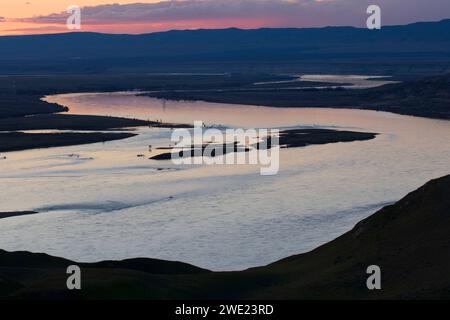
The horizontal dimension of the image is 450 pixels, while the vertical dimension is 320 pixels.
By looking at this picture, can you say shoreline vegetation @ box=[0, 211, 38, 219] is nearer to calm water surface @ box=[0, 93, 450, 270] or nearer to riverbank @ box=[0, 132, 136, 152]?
calm water surface @ box=[0, 93, 450, 270]

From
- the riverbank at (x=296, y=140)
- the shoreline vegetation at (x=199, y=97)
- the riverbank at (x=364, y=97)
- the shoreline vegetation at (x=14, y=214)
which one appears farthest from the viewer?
the riverbank at (x=364, y=97)

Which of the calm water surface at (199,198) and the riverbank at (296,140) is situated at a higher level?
the riverbank at (296,140)

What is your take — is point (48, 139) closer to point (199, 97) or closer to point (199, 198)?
point (199, 198)

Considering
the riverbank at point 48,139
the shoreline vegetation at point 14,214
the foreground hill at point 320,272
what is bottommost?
the shoreline vegetation at point 14,214

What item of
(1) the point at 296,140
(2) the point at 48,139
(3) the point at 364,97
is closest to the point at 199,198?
(1) the point at 296,140

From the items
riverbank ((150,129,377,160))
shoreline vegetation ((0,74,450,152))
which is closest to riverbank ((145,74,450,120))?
shoreline vegetation ((0,74,450,152))

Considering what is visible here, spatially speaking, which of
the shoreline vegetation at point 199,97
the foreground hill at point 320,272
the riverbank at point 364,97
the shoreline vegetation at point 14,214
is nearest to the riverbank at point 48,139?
the shoreline vegetation at point 199,97

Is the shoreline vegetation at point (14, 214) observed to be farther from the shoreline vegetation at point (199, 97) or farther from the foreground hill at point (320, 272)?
the shoreline vegetation at point (199, 97)

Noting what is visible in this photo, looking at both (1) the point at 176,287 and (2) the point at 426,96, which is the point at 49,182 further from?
(2) the point at 426,96
